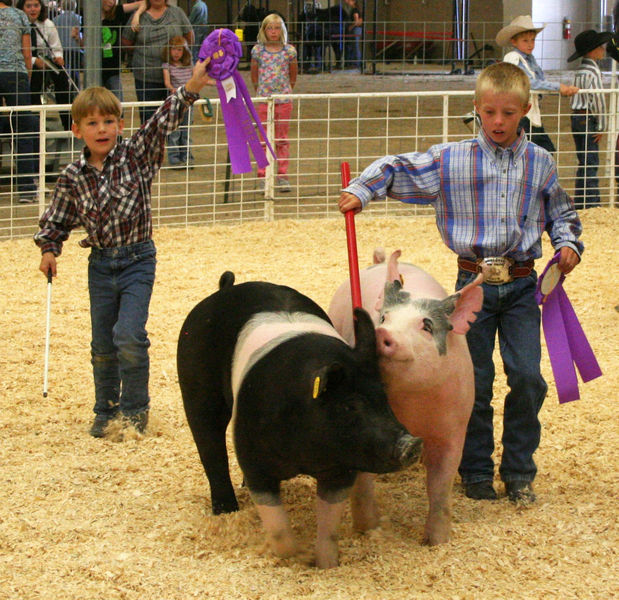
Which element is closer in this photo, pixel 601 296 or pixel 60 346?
pixel 60 346

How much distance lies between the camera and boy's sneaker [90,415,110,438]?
13.2 ft

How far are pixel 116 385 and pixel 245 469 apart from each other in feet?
4.62

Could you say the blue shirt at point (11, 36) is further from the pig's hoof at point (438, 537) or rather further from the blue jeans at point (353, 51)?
the pig's hoof at point (438, 537)

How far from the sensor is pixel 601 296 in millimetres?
6012

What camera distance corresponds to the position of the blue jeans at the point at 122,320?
3893 millimetres

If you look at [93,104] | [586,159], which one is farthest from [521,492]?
[586,159]

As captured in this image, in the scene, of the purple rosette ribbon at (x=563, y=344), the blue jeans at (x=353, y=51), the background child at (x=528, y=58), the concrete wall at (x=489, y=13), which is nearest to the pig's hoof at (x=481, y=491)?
the purple rosette ribbon at (x=563, y=344)

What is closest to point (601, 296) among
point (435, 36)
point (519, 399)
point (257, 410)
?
point (519, 399)

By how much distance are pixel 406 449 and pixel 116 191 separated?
1866mm

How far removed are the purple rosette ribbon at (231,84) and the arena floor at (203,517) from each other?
1159mm

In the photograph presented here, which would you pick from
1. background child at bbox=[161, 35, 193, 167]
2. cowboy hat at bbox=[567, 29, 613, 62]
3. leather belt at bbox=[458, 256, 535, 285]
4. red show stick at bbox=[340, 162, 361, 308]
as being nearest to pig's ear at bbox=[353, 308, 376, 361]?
red show stick at bbox=[340, 162, 361, 308]

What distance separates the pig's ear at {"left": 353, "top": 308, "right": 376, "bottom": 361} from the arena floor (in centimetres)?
62

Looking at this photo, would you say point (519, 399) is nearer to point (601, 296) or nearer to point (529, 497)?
point (529, 497)

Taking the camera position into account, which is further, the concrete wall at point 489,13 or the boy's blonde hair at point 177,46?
the concrete wall at point 489,13
